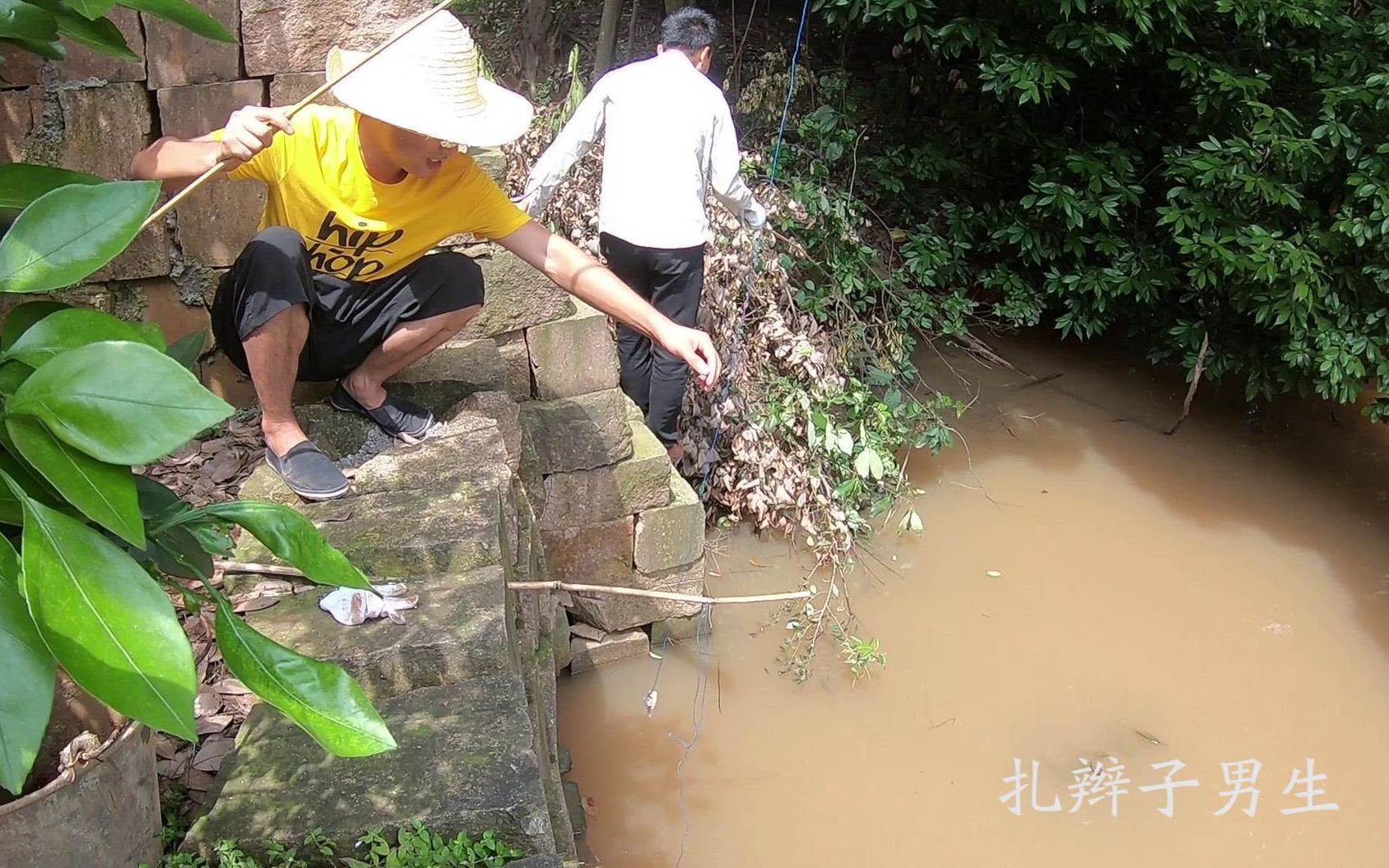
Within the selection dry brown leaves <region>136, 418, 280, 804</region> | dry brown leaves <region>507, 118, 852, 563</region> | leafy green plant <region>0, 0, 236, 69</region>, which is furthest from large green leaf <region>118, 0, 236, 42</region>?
dry brown leaves <region>507, 118, 852, 563</region>

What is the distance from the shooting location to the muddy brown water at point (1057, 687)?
10.8 feet

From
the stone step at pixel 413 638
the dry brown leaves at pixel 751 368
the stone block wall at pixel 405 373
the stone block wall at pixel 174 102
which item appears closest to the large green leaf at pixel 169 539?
the stone step at pixel 413 638

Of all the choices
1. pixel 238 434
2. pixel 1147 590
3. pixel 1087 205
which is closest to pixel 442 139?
pixel 238 434

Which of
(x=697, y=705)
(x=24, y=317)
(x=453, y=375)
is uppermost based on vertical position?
(x=24, y=317)

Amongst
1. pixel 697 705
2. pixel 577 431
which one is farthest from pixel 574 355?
pixel 697 705

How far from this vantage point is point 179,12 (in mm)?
A: 1254

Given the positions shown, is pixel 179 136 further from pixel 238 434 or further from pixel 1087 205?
pixel 1087 205

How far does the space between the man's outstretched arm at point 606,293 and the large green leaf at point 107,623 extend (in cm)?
160

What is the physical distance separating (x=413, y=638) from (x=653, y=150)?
237 cm

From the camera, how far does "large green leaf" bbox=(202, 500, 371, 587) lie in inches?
47.0

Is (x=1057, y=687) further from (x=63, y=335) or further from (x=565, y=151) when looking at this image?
(x=63, y=335)

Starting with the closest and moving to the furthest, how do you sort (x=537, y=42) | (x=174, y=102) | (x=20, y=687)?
(x=20, y=687) < (x=174, y=102) < (x=537, y=42)

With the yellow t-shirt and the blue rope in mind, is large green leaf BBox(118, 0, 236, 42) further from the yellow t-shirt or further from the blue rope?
the blue rope

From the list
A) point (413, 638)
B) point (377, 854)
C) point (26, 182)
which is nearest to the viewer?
point (26, 182)
